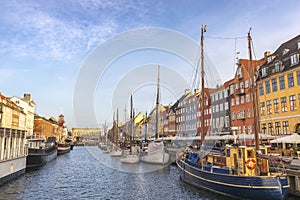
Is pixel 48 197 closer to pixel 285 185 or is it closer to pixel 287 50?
pixel 285 185

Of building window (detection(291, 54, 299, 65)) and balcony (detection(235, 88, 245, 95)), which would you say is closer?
building window (detection(291, 54, 299, 65))

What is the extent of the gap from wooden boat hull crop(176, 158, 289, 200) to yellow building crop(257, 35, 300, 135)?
24527 mm

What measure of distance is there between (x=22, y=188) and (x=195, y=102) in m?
59.6

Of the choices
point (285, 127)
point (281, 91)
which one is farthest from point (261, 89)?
point (285, 127)

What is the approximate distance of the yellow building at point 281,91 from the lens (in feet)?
131

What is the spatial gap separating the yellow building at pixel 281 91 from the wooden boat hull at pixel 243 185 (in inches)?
966

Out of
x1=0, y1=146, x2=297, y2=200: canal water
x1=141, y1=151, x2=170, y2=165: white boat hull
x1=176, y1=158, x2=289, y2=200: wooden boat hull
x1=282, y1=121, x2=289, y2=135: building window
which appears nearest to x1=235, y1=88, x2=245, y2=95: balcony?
x1=282, y1=121, x2=289, y2=135: building window

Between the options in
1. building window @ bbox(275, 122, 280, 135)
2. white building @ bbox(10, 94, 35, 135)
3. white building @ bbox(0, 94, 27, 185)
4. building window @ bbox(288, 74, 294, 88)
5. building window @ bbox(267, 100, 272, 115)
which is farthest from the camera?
white building @ bbox(10, 94, 35, 135)

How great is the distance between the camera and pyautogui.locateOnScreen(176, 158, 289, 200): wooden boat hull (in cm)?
1717

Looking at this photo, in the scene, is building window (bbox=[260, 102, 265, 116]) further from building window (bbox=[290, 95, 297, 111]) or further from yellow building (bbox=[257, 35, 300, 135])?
building window (bbox=[290, 95, 297, 111])

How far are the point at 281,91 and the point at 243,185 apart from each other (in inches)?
1178

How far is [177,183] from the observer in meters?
28.4

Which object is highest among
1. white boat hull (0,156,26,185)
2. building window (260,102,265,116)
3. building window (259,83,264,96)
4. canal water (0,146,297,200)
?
building window (259,83,264,96)

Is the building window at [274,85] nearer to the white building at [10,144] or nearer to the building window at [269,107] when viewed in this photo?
the building window at [269,107]
